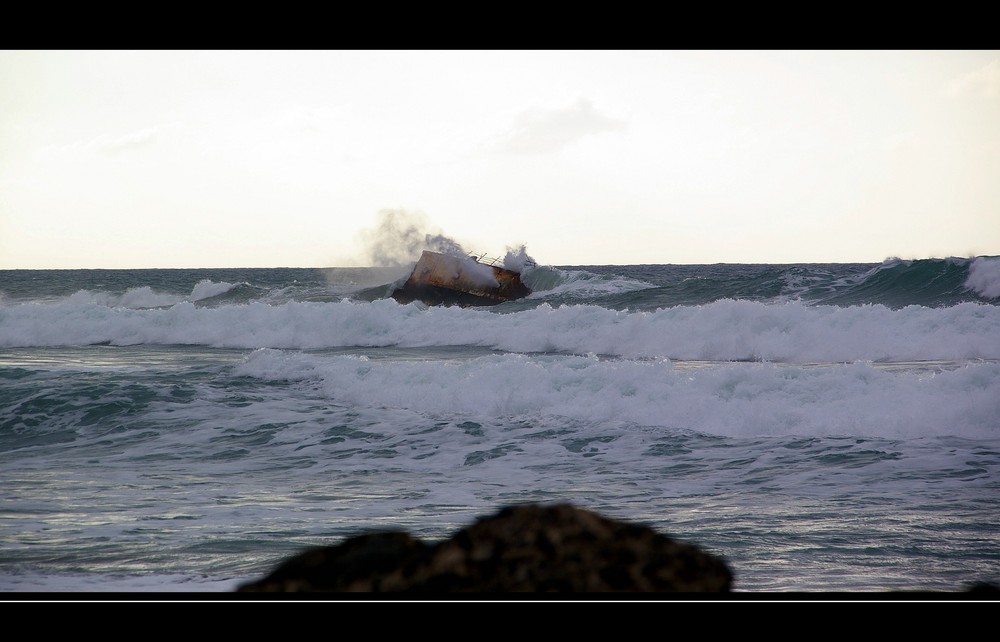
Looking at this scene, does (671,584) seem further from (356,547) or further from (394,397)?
(394,397)

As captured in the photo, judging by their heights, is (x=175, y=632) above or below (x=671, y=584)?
above

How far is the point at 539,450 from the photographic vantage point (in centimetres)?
689

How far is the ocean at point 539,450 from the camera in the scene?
4.05 m

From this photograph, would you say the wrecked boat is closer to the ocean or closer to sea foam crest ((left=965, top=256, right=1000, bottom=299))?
the ocean

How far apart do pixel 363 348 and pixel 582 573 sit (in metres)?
14.5

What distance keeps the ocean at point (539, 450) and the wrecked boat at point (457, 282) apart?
8167 millimetres

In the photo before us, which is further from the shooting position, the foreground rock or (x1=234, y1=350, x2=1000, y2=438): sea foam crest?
(x1=234, y1=350, x2=1000, y2=438): sea foam crest

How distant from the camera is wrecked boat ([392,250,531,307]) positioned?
23266 millimetres

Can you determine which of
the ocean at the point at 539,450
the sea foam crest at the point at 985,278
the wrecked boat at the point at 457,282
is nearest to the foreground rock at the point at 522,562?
the ocean at the point at 539,450

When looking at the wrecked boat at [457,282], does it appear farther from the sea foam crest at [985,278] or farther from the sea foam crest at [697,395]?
the sea foam crest at [697,395]

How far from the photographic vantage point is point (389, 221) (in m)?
26.9

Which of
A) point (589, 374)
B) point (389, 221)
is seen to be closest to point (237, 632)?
point (589, 374)

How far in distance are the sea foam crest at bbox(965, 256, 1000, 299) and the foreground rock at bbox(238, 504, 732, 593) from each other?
67.3 feet

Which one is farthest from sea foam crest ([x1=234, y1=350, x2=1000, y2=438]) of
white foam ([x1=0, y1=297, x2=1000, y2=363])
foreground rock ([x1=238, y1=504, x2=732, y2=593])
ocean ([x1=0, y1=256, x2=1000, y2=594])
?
foreground rock ([x1=238, y1=504, x2=732, y2=593])
